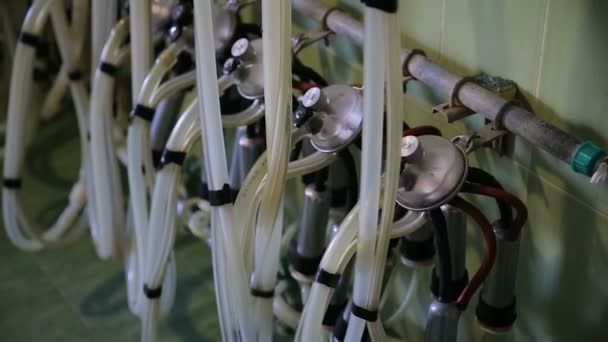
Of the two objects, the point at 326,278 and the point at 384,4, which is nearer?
the point at 384,4

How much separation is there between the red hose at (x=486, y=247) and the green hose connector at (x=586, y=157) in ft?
0.42

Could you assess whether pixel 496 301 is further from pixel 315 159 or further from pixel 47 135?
pixel 47 135

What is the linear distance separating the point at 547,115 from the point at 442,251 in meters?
0.22

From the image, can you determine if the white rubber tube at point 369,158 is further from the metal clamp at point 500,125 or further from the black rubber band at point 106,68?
the black rubber band at point 106,68

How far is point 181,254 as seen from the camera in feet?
5.95

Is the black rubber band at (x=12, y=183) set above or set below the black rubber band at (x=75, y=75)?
below

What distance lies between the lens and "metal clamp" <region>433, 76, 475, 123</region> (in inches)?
37.3

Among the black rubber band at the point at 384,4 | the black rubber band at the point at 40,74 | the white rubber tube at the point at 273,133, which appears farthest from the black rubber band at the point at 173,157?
the black rubber band at the point at 40,74

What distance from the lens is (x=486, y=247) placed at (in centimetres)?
89

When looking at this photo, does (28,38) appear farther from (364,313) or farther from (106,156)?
(364,313)

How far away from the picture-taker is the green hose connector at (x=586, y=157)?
0.80 metres

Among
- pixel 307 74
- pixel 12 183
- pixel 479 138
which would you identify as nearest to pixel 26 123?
pixel 12 183

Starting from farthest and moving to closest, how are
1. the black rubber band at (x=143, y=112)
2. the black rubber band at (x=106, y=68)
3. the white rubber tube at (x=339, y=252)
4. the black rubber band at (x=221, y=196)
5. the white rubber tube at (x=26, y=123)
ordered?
the white rubber tube at (x=26, y=123), the black rubber band at (x=106, y=68), the black rubber band at (x=143, y=112), the black rubber band at (x=221, y=196), the white rubber tube at (x=339, y=252)

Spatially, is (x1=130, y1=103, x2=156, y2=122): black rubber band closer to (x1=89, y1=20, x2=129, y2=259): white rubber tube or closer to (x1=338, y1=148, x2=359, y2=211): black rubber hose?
(x1=89, y1=20, x2=129, y2=259): white rubber tube
